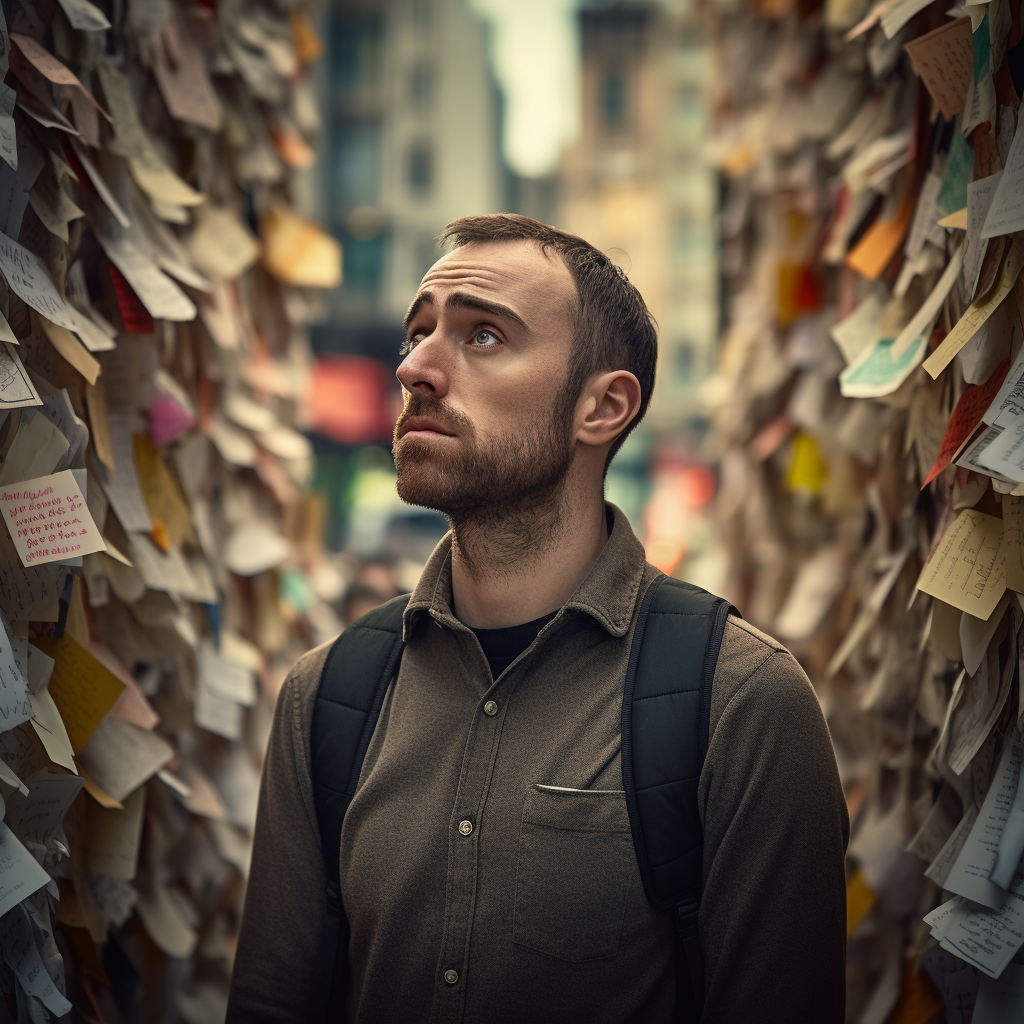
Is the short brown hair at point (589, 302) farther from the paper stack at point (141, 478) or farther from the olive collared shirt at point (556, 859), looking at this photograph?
the paper stack at point (141, 478)

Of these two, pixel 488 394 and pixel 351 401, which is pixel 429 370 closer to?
pixel 488 394

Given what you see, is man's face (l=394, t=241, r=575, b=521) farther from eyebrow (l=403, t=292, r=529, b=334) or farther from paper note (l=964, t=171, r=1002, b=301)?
paper note (l=964, t=171, r=1002, b=301)

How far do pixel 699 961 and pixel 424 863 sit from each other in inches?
17.3

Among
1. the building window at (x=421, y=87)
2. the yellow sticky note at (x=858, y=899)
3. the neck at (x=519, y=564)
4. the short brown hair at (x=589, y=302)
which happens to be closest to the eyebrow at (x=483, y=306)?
the short brown hair at (x=589, y=302)

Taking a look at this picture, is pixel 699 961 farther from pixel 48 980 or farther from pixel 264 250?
pixel 264 250

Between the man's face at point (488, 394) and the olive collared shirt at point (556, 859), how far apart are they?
0.70 ft

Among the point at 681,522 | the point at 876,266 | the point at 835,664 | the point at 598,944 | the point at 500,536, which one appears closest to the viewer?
the point at 598,944

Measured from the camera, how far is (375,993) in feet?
5.10

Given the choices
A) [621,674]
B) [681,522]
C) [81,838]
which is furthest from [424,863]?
[681,522]

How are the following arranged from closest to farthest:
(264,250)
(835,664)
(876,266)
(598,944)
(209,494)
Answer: (598,944)
(876,266)
(835,664)
(209,494)
(264,250)

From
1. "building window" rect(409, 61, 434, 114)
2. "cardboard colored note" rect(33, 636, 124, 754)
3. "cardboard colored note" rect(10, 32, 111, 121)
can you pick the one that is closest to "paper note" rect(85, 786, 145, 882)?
"cardboard colored note" rect(33, 636, 124, 754)

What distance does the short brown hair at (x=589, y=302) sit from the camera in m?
1.83

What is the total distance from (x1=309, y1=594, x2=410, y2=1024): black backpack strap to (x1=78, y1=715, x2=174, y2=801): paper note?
1.22ft

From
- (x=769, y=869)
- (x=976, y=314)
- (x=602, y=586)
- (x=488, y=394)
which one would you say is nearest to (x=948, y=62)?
(x=976, y=314)
